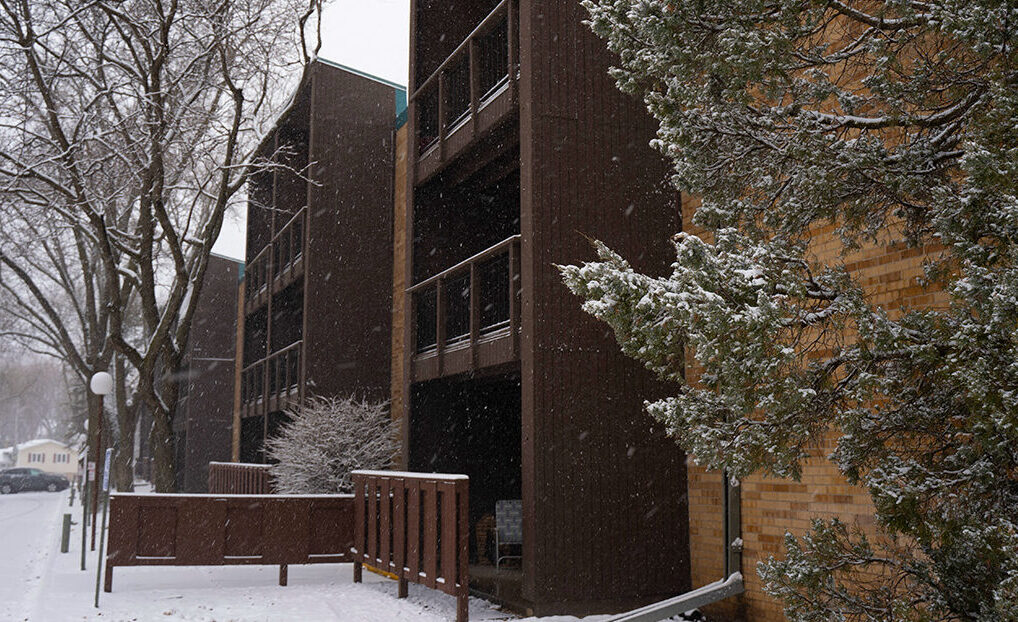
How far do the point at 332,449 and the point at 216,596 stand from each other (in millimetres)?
3643

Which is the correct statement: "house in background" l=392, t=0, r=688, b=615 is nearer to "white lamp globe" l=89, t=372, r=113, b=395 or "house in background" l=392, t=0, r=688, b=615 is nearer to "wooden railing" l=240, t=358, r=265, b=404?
"white lamp globe" l=89, t=372, r=113, b=395

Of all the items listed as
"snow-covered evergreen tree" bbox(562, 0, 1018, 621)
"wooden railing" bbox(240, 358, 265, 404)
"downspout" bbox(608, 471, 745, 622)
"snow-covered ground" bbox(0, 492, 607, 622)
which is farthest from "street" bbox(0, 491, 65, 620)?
"snow-covered evergreen tree" bbox(562, 0, 1018, 621)

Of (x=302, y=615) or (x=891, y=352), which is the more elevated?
(x=891, y=352)

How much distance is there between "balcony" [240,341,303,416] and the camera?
1834cm

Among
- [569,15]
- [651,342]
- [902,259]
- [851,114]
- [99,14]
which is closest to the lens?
[651,342]

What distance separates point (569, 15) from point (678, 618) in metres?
6.81

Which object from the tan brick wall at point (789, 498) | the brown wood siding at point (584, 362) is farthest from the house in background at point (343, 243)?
the tan brick wall at point (789, 498)

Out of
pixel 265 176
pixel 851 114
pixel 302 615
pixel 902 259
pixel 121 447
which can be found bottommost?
pixel 302 615

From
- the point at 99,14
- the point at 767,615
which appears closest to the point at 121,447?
the point at 99,14

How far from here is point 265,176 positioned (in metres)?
24.2

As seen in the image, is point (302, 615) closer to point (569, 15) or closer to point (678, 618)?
point (678, 618)

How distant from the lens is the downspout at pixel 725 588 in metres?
7.61

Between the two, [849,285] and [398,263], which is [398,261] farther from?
[849,285]

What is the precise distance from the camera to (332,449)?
14.1m
